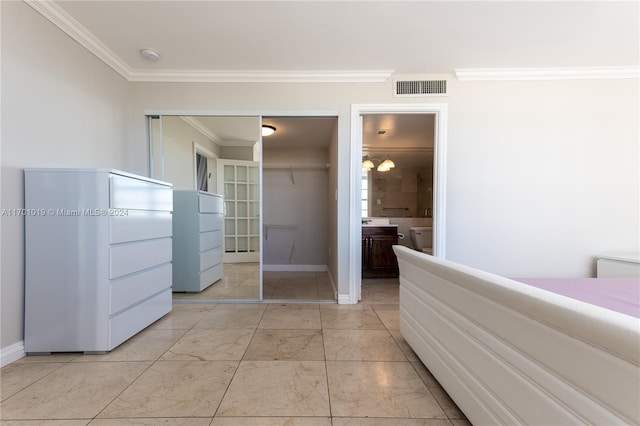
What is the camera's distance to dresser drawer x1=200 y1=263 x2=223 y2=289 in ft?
10.7

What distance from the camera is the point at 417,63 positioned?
8.76 ft

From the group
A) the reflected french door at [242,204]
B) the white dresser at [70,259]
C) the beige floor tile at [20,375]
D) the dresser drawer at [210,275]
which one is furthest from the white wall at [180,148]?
the beige floor tile at [20,375]

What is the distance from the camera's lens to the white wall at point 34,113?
5.60 ft

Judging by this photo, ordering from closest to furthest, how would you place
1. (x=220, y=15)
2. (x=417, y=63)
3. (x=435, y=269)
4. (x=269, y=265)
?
(x=435, y=269) → (x=220, y=15) → (x=417, y=63) → (x=269, y=265)

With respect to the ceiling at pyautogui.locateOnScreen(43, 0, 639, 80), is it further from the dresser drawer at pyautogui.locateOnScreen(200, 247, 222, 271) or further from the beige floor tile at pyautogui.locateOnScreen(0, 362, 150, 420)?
the beige floor tile at pyautogui.locateOnScreen(0, 362, 150, 420)

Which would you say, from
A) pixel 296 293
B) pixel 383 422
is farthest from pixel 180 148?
pixel 383 422

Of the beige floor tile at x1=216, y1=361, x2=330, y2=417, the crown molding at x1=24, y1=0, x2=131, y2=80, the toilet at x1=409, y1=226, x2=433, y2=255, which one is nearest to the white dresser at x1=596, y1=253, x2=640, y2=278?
the toilet at x1=409, y1=226, x2=433, y2=255

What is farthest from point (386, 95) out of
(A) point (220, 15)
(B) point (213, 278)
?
(B) point (213, 278)

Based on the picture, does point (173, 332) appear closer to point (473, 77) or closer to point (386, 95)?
point (386, 95)

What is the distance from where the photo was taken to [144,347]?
197 centimetres

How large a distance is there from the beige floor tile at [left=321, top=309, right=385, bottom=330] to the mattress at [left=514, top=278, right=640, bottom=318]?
4.25 feet

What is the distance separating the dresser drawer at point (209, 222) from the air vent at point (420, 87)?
2.59 m

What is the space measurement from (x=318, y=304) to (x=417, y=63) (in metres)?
2.76

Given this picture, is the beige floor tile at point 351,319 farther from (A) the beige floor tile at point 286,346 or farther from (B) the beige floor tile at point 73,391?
(B) the beige floor tile at point 73,391
